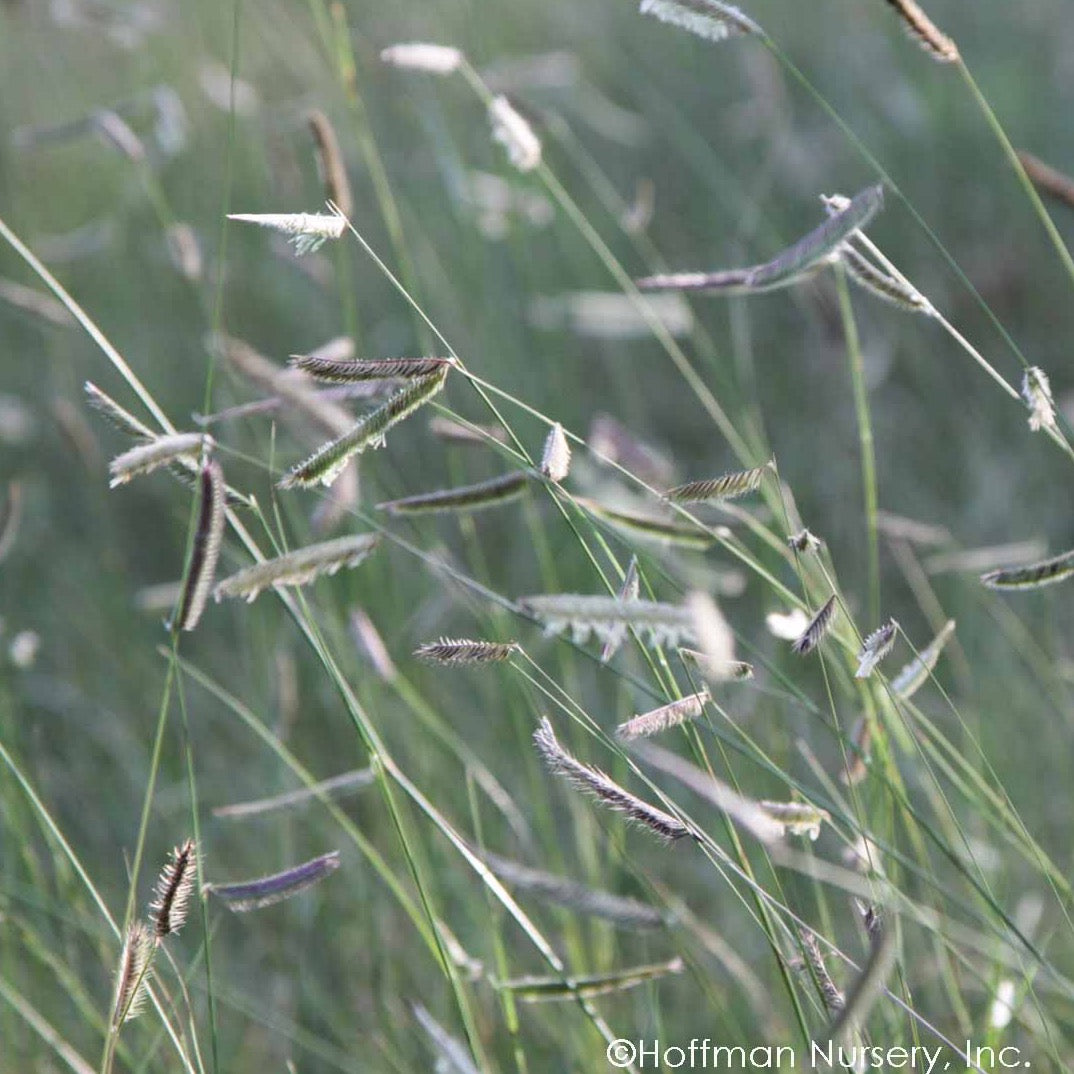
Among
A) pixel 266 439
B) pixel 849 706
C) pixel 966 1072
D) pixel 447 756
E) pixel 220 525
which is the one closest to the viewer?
pixel 220 525

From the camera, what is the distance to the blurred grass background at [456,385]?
1.45 meters

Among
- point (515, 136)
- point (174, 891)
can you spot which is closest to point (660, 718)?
point (174, 891)

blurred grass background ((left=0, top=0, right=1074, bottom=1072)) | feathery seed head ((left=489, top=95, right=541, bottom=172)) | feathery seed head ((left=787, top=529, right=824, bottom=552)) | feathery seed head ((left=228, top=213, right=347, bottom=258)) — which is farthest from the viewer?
blurred grass background ((left=0, top=0, right=1074, bottom=1072))

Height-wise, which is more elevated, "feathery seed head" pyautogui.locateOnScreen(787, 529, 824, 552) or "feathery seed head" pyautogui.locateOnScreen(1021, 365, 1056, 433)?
"feathery seed head" pyautogui.locateOnScreen(1021, 365, 1056, 433)

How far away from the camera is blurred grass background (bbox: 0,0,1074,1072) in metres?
1.45

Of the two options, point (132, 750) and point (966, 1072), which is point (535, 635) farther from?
point (966, 1072)

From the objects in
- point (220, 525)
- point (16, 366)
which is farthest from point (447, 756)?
point (16, 366)

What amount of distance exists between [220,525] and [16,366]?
2079 mm

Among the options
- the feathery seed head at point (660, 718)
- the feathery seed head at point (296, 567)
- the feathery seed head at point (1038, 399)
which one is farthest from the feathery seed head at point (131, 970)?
the feathery seed head at point (1038, 399)

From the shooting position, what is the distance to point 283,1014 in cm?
140

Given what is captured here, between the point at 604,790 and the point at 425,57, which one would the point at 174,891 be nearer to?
the point at 604,790

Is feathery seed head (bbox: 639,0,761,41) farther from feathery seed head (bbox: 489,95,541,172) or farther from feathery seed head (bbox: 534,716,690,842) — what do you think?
feathery seed head (bbox: 534,716,690,842)

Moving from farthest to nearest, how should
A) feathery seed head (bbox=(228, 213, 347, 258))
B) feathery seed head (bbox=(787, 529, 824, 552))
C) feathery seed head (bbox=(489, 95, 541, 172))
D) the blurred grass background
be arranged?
the blurred grass background < feathery seed head (bbox=(489, 95, 541, 172)) < feathery seed head (bbox=(787, 529, 824, 552)) < feathery seed head (bbox=(228, 213, 347, 258))

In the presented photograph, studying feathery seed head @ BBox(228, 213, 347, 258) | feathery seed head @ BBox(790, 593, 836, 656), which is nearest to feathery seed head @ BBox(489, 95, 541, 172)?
feathery seed head @ BBox(228, 213, 347, 258)
